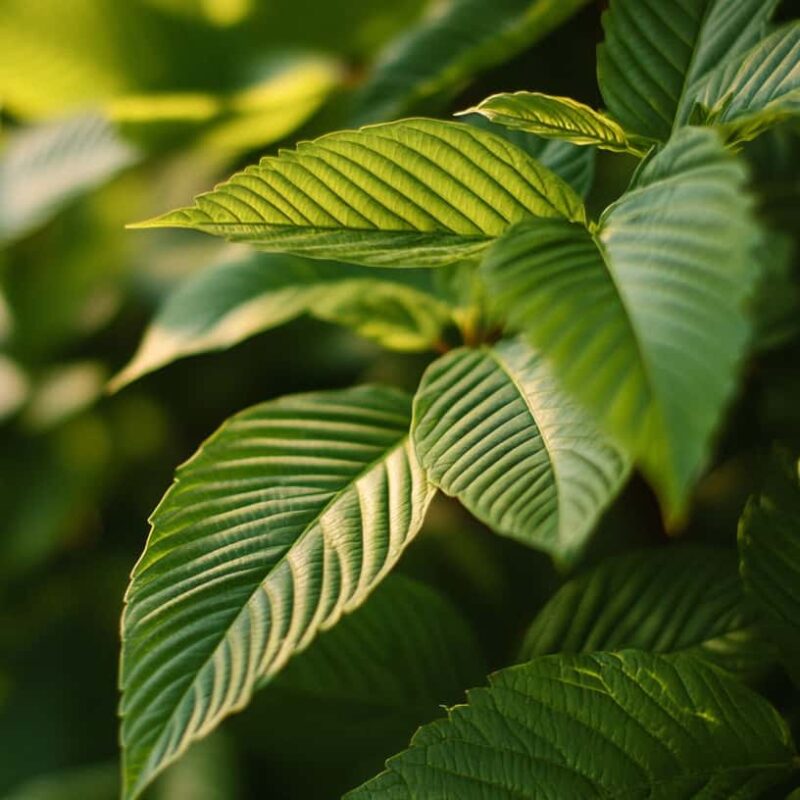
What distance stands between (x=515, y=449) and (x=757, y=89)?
0.27 meters

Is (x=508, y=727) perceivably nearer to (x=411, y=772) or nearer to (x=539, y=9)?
(x=411, y=772)

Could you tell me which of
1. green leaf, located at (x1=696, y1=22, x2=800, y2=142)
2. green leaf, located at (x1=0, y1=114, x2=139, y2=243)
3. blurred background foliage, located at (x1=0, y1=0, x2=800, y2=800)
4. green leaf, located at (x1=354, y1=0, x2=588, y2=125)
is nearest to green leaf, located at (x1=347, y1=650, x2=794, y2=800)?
blurred background foliage, located at (x1=0, y1=0, x2=800, y2=800)

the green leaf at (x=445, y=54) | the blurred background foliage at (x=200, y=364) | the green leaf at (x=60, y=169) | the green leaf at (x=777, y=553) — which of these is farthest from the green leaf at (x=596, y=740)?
the green leaf at (x=60, y=169)

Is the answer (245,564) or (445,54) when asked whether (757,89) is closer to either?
(245,564)

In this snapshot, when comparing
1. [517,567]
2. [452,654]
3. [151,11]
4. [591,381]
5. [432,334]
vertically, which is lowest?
[517,567]

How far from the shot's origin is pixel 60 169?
144 cm

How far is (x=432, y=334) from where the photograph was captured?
0.89m

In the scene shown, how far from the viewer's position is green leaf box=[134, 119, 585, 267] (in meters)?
0.61

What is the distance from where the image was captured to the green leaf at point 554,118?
0.61m

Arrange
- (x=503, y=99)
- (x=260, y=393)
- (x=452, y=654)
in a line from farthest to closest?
(x=260, y=393), (x=452, y=654), (x=503, y=99)

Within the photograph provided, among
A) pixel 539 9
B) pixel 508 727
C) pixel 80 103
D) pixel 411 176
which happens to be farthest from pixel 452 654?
pixel 80 103

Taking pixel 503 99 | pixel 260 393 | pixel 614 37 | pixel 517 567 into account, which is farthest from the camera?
pixel 260 393

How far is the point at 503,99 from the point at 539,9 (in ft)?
1.40

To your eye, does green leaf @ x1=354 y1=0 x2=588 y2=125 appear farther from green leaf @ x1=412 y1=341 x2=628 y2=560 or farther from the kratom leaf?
green leaf @ x1=412 y1=341 x2=628 y2=560
